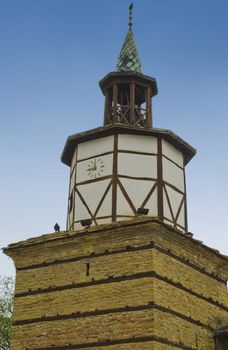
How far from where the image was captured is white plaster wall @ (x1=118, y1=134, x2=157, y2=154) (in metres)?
14.1

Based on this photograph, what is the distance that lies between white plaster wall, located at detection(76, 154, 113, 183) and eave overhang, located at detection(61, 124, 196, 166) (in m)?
0.67

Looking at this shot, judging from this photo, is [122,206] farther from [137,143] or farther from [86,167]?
[137,143]

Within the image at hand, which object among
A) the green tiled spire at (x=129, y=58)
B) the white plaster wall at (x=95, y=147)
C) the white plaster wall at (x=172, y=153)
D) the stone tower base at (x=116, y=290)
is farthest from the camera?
the green tiled spire at (x=129, y=58)

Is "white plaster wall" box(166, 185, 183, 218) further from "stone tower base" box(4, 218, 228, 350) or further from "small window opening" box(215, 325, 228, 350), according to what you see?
"small window opening" box(215, 325, 228, 350)

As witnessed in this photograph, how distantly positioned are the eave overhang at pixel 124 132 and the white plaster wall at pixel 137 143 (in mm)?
109

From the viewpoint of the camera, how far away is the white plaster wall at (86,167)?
545 inches

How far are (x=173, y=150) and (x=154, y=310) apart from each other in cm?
490

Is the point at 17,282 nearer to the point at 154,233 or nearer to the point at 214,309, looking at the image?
the point at 154,233

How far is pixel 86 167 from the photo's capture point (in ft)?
46.8

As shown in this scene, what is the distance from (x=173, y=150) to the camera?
48.4ft

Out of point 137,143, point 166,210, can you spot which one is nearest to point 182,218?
point 166,210

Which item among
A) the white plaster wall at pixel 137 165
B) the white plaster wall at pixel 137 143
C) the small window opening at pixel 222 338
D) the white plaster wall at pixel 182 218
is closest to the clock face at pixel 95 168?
the white plaster wall at pixel 137 165

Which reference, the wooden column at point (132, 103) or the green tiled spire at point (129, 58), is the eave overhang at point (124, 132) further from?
the green tiled spire at point (129, 58)

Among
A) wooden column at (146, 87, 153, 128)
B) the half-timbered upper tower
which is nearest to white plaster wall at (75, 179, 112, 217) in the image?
the half-timbered upper tower
